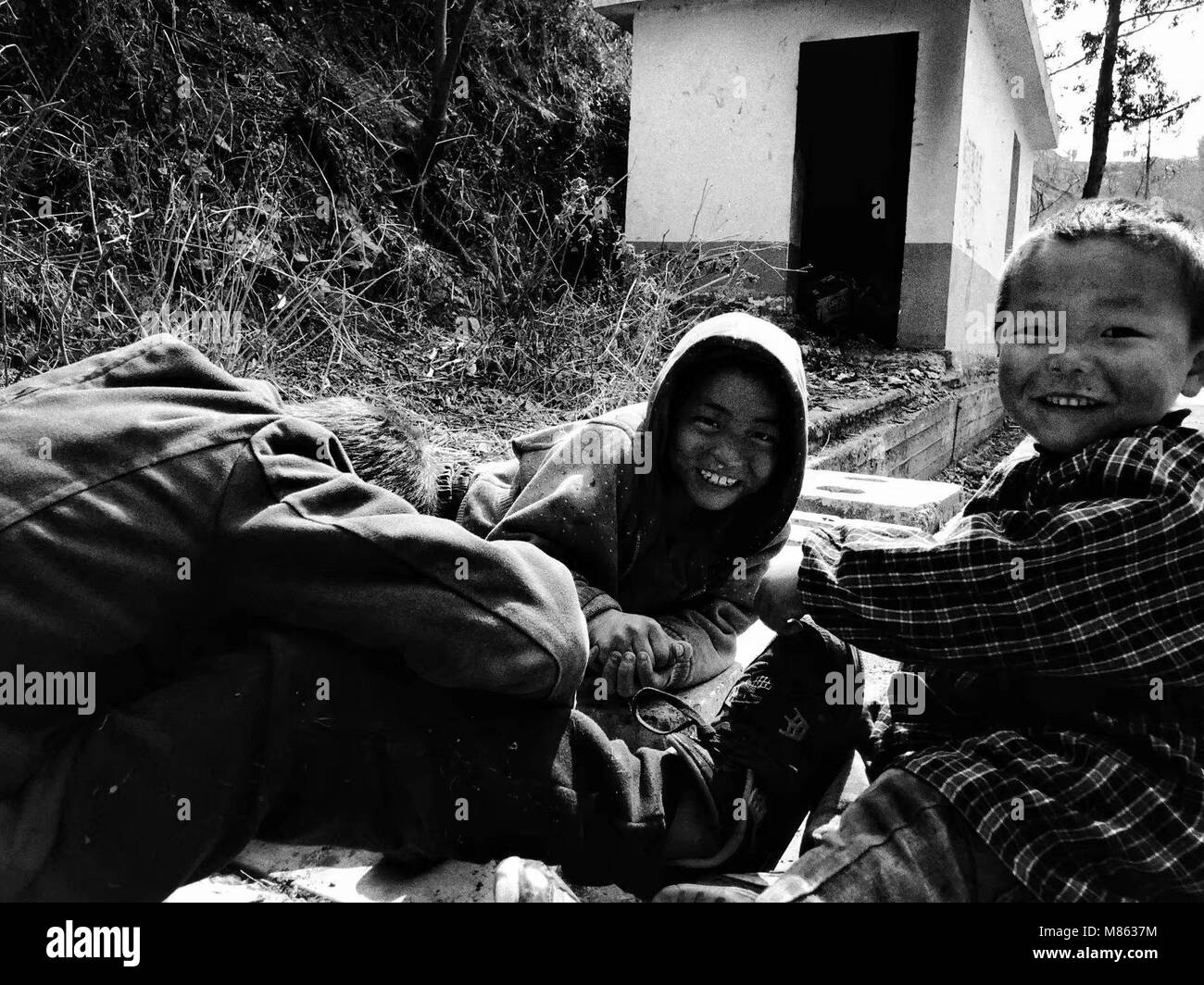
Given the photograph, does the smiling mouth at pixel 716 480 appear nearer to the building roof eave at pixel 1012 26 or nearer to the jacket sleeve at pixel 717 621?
the jacket sleeve at pixel 717 621

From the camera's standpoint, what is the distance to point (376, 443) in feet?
5.94

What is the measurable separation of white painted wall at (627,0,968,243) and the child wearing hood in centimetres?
542

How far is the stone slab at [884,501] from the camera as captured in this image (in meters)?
3.48

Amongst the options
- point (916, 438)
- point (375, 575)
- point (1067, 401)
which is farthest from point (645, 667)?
point (916, 438)

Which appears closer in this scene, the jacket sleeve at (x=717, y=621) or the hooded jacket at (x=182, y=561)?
the hooded jacket at (x=182, y=561)

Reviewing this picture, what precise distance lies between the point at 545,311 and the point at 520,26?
4475mm

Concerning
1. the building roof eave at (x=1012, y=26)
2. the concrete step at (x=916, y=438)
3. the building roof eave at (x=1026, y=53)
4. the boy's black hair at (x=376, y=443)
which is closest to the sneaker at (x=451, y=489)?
the boy's black hair at (x=376, y=443)

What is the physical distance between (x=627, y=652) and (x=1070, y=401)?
102 centimetres

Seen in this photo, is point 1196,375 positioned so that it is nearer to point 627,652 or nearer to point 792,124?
point 627,652

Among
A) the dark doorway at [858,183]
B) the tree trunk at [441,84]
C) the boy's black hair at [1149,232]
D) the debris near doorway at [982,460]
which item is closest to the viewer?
the boy's black hair at [1149,232]

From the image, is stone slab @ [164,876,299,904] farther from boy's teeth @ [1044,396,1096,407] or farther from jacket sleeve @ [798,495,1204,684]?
boy's teeth @ [1044,396,1096,407]

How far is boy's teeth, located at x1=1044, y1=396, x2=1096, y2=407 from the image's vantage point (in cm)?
137
